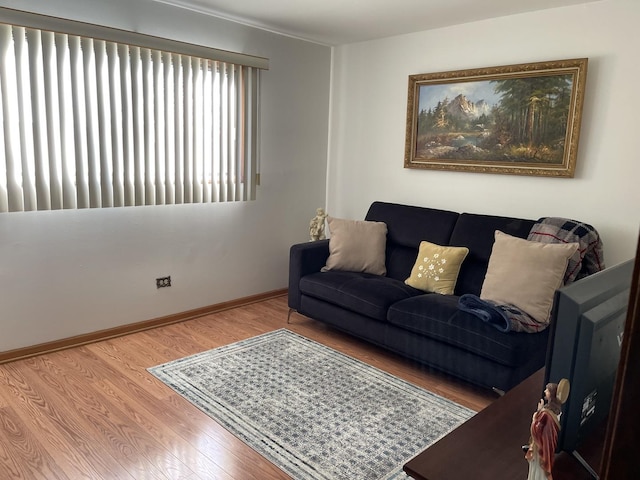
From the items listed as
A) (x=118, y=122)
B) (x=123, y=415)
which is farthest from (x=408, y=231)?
(x=123, y=415)

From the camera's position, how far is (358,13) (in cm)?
357

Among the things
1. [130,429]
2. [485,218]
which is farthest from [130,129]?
[485,218]

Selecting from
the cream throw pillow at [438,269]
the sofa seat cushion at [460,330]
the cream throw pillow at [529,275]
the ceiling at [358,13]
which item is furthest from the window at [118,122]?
the cream throw pillow at [529,275]

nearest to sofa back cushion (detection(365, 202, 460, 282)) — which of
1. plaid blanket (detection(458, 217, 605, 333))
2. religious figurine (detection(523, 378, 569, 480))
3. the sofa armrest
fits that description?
the sofa armrest

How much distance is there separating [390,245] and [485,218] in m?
0.82

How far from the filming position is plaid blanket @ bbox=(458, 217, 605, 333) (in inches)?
106

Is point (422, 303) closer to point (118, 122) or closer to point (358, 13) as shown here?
point (358, 13)

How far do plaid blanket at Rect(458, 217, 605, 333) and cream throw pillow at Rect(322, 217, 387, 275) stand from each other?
1032 millimetres

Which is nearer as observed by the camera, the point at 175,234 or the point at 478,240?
the point at 478,240

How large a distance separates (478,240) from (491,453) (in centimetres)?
236

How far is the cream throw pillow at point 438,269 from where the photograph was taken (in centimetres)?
338

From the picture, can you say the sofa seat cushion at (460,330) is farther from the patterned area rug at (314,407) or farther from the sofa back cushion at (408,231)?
the sofa back cushion at (408,231)

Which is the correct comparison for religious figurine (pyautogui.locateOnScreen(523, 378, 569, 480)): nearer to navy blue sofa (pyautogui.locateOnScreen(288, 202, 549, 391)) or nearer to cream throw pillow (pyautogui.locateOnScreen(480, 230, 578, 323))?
navy blue sofa (pyautogui.locateOnScreen(288, 202, 549, 391))

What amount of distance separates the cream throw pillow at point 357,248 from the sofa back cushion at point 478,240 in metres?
0.63
